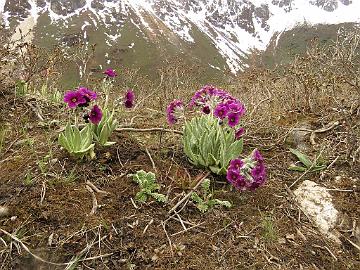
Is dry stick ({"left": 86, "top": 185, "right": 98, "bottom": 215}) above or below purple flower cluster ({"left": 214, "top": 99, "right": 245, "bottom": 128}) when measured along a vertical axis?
above

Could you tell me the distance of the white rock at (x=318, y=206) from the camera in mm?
2873

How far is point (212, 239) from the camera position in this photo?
262 cm

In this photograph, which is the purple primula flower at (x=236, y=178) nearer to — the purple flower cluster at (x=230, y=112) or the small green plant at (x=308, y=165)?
the purple flower cluster at (x=230, y=112)

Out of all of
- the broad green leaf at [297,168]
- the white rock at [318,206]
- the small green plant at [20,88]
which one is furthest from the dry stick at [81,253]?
the small green plant at [20,88]

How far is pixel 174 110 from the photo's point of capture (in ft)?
12.0

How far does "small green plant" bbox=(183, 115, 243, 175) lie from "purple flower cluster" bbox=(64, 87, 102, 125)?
745mm

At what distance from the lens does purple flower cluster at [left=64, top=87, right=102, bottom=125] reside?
3.07 meters

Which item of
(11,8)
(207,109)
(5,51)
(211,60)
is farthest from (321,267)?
(11,8)

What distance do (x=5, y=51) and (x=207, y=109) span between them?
8.65 ft

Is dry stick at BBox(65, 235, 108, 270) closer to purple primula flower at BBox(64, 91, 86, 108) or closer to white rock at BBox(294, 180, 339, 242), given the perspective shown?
purple primula flower at BBox(64, 91, 86, 108)

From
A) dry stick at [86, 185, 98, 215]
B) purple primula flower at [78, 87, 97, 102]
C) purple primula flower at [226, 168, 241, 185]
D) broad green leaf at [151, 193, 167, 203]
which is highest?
purple primula flower at [78, 87, 97, 102]

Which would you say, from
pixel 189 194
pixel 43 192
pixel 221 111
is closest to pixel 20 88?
pixel 43 192

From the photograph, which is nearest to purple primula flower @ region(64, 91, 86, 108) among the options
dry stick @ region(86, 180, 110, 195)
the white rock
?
dry stick @ region(86, 180, 110, 195)

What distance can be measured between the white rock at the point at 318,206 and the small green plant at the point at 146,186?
1.07 m
